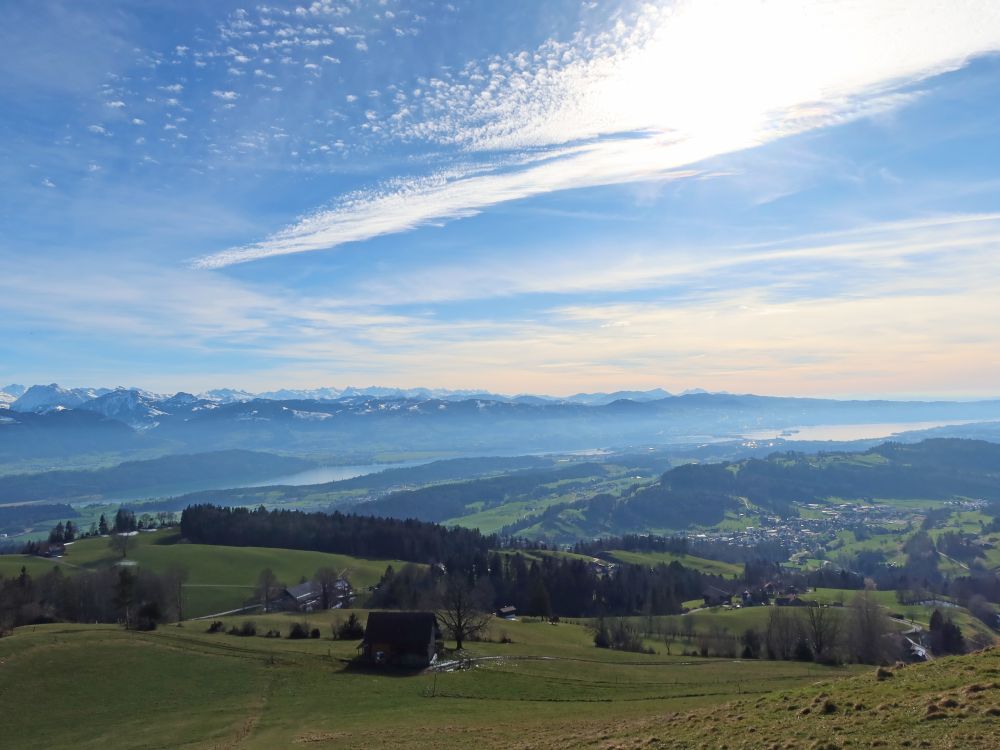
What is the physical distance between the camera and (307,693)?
41.0 m

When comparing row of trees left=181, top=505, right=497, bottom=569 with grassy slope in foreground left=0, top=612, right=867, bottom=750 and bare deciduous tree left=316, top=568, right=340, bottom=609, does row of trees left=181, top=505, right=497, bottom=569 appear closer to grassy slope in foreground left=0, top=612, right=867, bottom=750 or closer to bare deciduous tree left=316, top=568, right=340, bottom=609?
bare deciduous tree left=316, top=568, right=340, bottom=609

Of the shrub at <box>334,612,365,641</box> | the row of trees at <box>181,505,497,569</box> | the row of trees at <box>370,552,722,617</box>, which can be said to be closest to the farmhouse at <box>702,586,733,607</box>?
the row of trees at <box>370,552,722,617</box>

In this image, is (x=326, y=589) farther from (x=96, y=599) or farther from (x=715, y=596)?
(x=715, y=596)

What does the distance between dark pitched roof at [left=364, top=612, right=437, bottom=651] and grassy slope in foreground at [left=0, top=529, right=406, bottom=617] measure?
5960cm

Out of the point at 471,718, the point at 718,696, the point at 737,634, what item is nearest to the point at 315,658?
the point at 471,718

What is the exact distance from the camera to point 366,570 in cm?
13450

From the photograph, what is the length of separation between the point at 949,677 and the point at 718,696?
18.0 m

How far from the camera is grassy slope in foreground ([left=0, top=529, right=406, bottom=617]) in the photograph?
111812 millimetres

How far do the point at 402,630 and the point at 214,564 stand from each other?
89.4m

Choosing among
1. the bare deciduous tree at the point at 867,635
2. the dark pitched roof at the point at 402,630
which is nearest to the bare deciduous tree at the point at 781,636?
the bare deciduous tree at the point at 867,635

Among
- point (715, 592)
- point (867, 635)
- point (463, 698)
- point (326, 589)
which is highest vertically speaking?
point (463, 698)

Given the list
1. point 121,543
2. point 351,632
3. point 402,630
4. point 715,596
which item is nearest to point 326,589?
point 351,632

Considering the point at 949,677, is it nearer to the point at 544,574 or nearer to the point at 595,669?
the point at 595,669

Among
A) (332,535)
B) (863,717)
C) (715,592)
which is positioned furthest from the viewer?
(332,535)
